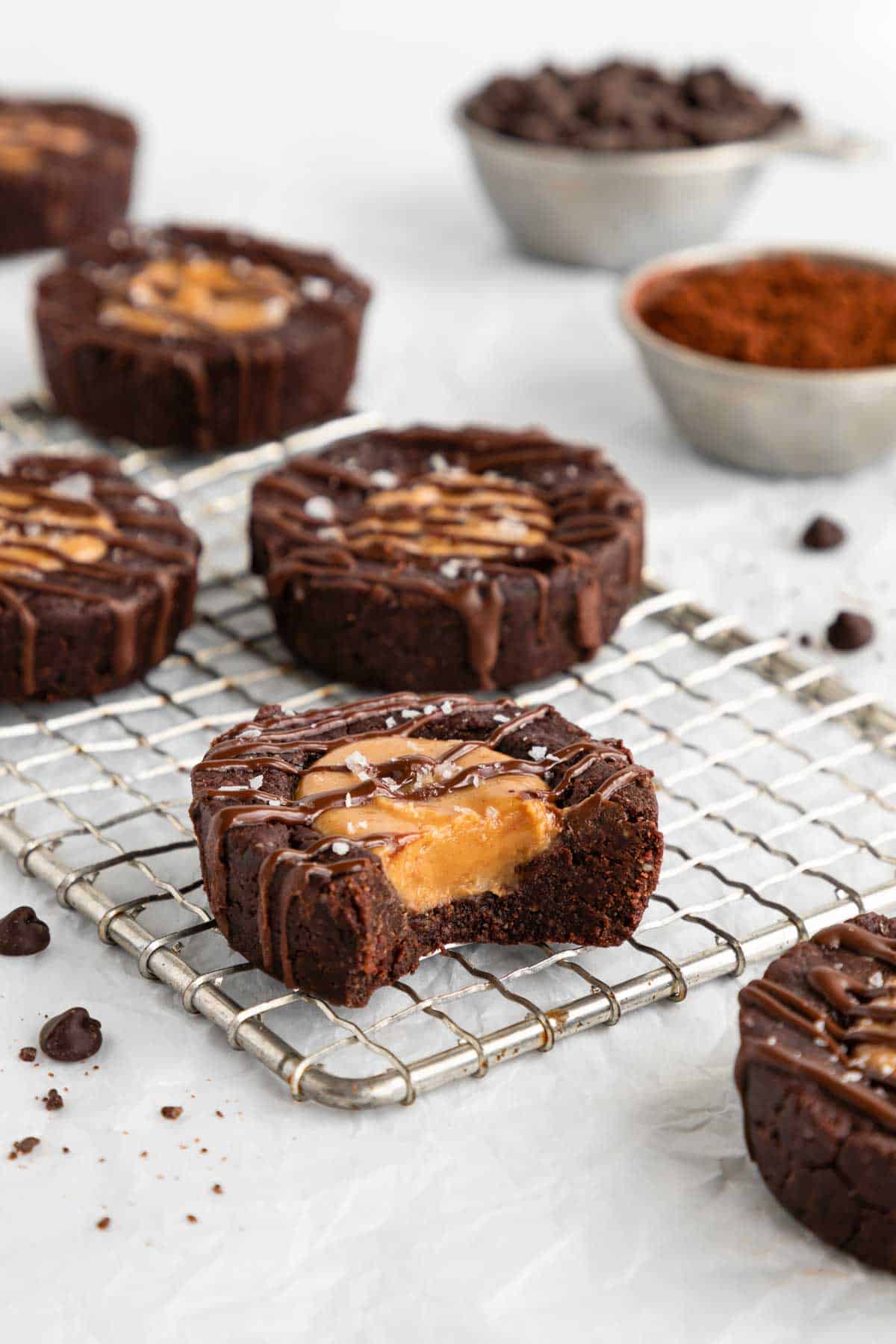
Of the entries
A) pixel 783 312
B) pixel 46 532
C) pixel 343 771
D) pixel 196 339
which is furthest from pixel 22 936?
pixel 783 312

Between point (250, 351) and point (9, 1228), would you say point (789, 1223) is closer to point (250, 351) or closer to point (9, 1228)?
point (9, 1228)

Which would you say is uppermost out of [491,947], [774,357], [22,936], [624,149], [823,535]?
[624,149]

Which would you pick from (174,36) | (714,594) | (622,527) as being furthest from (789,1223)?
(174,36)

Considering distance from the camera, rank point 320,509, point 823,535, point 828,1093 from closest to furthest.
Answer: point 828,1093 < point 320,509 < point 823,535

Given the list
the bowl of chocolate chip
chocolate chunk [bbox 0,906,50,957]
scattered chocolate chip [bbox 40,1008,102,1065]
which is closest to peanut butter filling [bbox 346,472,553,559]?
chocolate chunk [bbox 0,906,50,957]

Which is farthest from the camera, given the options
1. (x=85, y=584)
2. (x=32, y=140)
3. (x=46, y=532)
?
(x=32, y=140)

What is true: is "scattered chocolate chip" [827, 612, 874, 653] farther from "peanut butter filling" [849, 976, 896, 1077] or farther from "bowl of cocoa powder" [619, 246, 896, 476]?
"peanut butter filling" [849, 976, 896, 1077]

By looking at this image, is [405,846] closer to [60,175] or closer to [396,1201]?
[396,1201]
